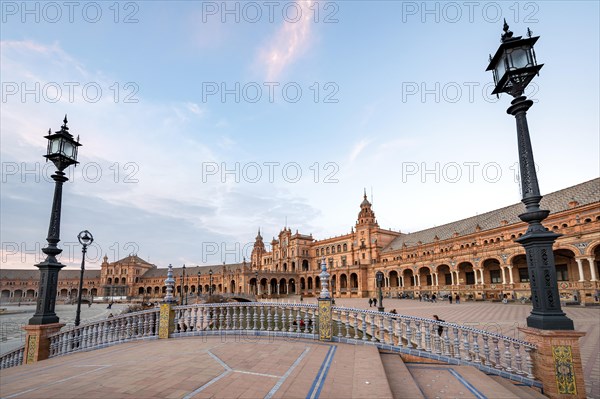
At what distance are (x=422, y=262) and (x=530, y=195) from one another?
136 ft

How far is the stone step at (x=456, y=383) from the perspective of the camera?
4.74m

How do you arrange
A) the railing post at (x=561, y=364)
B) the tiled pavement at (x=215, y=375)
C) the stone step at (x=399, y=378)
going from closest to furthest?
the tiled pavement at (x=215, y=375) → the stone step at (x=399, y=378) → the railing post at (x=561, y=364)

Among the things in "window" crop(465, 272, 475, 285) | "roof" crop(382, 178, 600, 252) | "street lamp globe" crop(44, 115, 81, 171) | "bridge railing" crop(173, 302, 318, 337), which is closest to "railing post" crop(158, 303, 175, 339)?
"bridge railing" crop(173, 302, 318, 337)

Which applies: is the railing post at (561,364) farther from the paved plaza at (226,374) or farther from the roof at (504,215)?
the roof at (504,215)

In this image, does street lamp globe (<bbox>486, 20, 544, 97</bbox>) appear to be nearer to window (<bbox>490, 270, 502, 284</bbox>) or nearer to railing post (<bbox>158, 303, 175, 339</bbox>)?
railing post (<bbox>158, 303, 175, 339</bbox>)

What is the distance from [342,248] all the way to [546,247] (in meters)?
61.8

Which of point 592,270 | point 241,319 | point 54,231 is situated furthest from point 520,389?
point 592,270

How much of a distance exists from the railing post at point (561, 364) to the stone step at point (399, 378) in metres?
2.31

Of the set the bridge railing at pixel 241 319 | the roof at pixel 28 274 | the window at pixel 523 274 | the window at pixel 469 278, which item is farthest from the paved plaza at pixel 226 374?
the roof at pixel 28 274

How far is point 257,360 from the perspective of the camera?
5664 millimetres

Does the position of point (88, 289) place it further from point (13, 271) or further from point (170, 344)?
point (170, 344)

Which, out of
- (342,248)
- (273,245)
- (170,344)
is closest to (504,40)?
(170,344)

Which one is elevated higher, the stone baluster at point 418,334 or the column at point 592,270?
the column at point 592,270

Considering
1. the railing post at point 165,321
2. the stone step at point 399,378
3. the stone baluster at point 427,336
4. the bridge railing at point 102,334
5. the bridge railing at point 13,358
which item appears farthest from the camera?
the bridge railing at point 13,358
